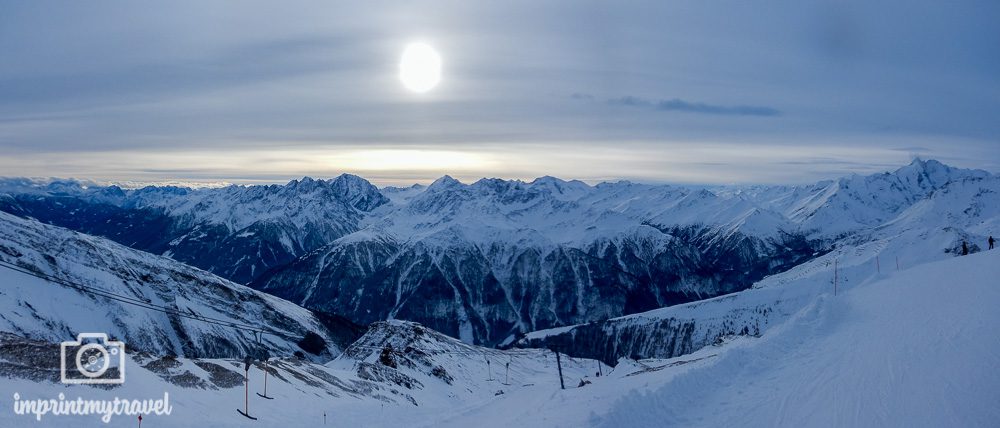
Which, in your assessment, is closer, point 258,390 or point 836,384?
point 836,384

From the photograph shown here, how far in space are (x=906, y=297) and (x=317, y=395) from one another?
5846cm

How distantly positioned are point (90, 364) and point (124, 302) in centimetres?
12376

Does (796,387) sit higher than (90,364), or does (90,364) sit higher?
(796,387)

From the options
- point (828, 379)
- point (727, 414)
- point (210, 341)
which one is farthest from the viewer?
point (210, 341)

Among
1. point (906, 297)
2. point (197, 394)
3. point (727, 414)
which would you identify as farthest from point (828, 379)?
point (197, 394)

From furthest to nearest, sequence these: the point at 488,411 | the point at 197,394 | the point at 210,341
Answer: the point at 210,341 → the point at 488,411 → the point at 197,394

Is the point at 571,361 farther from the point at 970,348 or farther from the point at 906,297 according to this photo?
the point at 970,348

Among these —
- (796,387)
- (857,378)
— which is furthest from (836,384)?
(796,387)

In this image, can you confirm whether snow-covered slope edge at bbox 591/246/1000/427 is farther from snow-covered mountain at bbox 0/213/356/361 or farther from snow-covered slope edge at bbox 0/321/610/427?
snow-covered mountain at bbox 0/213/356/361

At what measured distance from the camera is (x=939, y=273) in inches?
2717

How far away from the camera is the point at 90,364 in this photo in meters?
38.8

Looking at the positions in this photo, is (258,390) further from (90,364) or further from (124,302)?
(124,302)

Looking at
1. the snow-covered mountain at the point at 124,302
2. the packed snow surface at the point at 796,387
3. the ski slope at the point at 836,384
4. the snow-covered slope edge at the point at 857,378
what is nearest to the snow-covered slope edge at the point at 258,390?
the packed snow surface at the point at 796,387

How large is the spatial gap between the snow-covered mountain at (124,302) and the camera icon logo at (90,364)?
6920cm
